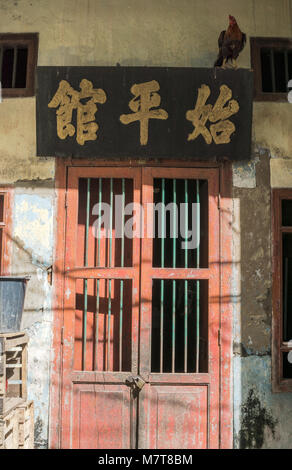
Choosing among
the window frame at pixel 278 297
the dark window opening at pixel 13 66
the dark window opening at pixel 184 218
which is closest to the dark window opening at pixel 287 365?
the window frame at pixel 278 297

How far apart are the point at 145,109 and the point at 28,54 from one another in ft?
4.60

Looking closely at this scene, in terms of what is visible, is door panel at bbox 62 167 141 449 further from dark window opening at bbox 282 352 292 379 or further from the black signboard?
dark window opening at bbox 282 352 292 379

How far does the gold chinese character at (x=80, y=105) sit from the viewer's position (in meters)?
5.42

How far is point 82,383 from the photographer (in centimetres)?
544

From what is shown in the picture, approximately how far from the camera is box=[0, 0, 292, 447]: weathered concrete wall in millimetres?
5465

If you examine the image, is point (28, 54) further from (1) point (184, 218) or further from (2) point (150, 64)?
(1) point (184, 218)

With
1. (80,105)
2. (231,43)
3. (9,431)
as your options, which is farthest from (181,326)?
(231,43)

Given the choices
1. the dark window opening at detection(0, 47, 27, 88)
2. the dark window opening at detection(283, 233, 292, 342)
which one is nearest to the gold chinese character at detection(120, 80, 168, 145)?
the dark window opening at detection(0, 47, 27, 88)
